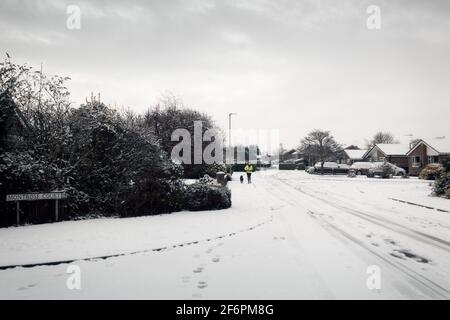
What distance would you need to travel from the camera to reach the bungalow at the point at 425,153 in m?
41.9

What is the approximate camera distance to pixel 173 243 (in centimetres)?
677

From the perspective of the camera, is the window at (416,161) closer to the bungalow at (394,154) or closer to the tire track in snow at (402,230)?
the bungalow at (394,154)

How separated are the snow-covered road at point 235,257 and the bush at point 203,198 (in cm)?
124

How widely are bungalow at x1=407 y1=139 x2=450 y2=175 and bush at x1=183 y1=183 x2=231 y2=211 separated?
41.9 meters

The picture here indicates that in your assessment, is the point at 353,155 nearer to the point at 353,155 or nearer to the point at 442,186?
the point at 353,155

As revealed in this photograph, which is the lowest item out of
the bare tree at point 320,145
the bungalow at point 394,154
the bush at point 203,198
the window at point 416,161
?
the bush at point 203,198

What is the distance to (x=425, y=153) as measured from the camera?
1703 inches

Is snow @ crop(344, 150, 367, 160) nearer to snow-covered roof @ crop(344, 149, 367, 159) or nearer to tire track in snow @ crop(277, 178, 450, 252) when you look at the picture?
snow-covered roof @ crop(344, 149, 367, 159)

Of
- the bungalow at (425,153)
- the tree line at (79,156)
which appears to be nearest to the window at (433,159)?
the bungalow at (425,153)

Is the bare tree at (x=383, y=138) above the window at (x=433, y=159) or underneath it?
above

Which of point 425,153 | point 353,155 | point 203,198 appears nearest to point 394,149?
point 425,153

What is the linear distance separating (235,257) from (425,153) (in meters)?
47.4

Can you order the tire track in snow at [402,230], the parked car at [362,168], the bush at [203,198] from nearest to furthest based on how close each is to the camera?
the tire track in snow at [402,230] < the bush at [203,198] < the parked car at [362,168]

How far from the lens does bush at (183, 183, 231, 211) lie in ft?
37.0
